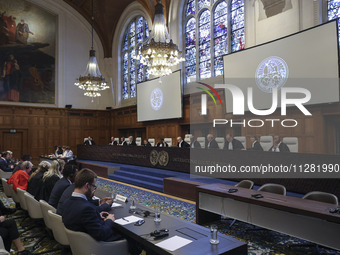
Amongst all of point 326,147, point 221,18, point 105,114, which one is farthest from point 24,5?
point 326,147

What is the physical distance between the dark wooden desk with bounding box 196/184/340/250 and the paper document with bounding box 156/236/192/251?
61.1 inches

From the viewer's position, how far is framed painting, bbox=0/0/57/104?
13617 mm

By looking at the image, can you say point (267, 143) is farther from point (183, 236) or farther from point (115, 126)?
point (115, 126)

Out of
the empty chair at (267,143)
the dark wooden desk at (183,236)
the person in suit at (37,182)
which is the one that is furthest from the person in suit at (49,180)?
the empty chair at (267,143)

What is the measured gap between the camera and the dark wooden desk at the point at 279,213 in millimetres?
2957

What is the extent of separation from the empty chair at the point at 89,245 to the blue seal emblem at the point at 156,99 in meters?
10.5

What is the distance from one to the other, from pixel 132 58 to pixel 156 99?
4.27 m

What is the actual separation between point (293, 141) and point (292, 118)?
1.71 meters

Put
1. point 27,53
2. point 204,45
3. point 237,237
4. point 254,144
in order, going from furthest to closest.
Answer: point 27,53 < point 204,45 < point 254,144 < point 237,237

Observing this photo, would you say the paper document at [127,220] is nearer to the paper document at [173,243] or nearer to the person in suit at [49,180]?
the paper document at [173,243]

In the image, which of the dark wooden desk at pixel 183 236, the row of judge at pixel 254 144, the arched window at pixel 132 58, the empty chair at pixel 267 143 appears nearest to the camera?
the dark wooden desk at pixel 183 236

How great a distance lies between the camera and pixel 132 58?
15.6 metres

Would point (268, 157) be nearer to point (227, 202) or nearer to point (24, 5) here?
point (227, 202)

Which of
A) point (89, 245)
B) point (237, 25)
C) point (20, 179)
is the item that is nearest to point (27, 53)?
point (237, 25)
